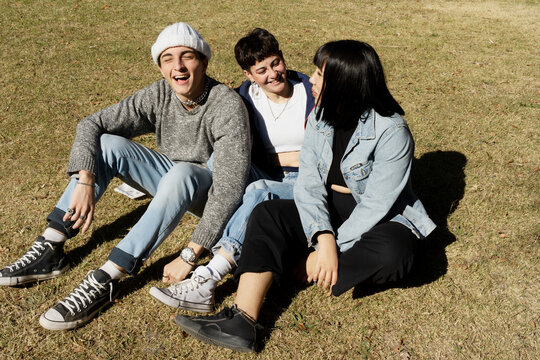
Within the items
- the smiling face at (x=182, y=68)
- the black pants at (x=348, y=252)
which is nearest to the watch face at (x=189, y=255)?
the black pants at (x=348, y=252)

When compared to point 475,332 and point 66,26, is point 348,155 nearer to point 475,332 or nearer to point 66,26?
point 475,332

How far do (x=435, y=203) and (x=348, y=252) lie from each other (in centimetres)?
183

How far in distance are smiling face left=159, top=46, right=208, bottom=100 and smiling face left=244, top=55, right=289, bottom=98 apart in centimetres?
50

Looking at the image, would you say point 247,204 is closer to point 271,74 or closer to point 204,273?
point 204,273

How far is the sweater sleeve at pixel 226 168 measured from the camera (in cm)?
349

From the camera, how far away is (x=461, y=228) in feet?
14.2

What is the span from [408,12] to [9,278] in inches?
468

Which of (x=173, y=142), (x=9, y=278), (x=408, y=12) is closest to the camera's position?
(x=9, y=278)

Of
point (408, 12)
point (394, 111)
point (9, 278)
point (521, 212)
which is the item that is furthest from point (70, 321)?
point (408, 12)

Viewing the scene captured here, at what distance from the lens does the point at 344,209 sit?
362 cm

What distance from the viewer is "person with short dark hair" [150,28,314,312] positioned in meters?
3.67

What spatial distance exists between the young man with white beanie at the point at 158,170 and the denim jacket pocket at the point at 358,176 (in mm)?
781

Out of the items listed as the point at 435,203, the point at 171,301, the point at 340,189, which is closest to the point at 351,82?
the point at 340,189

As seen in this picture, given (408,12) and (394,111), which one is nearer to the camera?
(394,111)
